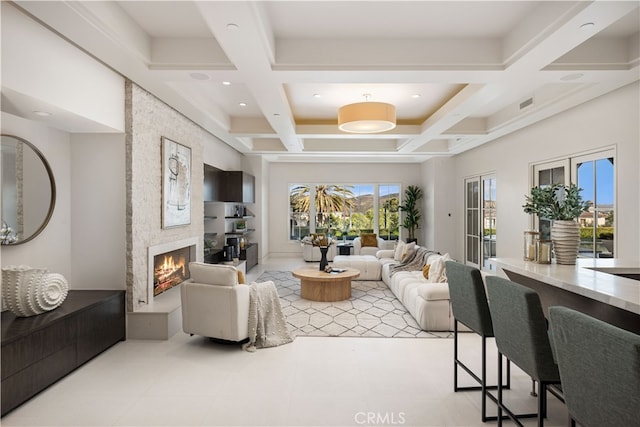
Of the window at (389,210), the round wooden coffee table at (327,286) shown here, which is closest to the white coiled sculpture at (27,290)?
the round wooden coffee table at (327,286)

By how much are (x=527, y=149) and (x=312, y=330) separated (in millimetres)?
4536

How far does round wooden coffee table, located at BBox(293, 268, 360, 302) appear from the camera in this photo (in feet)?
17.3

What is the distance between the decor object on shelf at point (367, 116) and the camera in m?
4.38

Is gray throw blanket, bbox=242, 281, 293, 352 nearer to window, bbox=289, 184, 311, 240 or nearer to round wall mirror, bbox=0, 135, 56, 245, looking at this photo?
round wall mirror, bbox=0, 135, 56, 245

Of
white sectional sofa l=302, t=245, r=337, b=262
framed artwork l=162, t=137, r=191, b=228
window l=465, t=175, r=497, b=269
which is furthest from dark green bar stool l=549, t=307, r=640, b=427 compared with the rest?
white sectional sofa l=302, t=245, r=337, b=262

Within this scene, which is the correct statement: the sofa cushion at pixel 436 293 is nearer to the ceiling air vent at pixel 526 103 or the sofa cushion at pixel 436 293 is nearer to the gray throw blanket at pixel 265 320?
the gray throw blanket at pixel 265 320

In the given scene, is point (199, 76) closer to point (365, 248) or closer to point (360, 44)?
point (360, 44)

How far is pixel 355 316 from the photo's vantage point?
4.61 m

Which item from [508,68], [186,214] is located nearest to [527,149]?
[508,68]

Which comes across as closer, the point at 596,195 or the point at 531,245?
the point at 531,245

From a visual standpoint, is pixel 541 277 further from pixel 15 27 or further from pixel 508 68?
pixel 15 27

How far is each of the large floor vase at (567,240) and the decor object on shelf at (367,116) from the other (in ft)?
8.28

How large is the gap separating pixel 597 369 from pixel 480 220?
677cm

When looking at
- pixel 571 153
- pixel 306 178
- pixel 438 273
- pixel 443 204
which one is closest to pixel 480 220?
pixel 443 204
